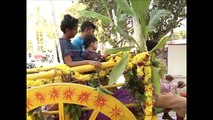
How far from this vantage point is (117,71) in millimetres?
2574

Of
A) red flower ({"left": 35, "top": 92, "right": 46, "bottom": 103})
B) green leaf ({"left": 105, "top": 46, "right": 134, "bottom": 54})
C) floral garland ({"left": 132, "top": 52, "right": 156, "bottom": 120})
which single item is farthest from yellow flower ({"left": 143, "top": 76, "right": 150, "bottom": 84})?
red flower ({"left": 35, "top": 92, "right": 46, "bottom": 103})

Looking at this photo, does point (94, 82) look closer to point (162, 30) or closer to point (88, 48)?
point (88, 48)

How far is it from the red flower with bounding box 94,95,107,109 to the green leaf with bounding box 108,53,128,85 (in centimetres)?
14

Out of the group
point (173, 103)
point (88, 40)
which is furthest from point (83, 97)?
point (173, 103)

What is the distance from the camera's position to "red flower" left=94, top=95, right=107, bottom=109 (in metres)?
2.53

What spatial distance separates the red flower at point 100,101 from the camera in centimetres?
253

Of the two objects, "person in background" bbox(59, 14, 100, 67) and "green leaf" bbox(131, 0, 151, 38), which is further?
"person in background" bbox(59, 14, 100, 67)

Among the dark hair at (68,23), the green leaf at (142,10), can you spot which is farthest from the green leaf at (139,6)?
the dark hair at (68,23)

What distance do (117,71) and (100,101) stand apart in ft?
0.97

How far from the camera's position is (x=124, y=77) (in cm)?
273

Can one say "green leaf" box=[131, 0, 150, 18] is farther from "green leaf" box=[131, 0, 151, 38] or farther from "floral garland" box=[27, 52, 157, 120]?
"floral garland" box=[27, 52, 157, 120]

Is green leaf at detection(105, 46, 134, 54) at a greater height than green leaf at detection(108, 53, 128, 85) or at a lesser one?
greater

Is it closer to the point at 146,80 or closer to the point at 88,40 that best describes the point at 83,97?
the point at 146,80
